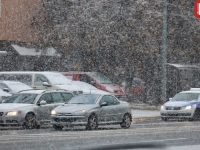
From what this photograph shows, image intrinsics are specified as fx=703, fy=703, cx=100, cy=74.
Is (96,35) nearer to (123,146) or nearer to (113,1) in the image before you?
(113,1)

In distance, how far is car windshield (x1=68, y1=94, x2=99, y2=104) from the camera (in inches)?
955

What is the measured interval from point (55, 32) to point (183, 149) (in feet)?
105

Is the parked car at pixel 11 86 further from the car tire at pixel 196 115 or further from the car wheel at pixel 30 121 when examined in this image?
the car tire at pixel 196 115

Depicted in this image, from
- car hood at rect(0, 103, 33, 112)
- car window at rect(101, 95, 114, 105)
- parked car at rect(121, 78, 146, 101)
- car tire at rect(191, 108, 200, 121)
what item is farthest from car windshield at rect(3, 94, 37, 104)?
parked car at rect(121, 78, 146, 101)

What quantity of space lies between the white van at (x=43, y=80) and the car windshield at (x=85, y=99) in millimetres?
8080

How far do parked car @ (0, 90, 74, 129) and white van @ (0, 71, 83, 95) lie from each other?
722cm

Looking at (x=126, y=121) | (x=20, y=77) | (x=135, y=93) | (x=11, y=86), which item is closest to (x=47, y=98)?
(x=126, y=121)

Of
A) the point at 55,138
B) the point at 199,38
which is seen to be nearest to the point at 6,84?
the point at 55,138

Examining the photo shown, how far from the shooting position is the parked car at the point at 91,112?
22969mm

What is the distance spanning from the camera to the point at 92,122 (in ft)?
76.7

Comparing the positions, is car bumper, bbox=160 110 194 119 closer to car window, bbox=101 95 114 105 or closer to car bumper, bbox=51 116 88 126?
car window, bbox=101 95 114 105

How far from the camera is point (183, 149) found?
14531mm

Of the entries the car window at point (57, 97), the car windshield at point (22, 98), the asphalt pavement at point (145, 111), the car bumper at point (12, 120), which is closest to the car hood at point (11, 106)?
the car bumper at point (12, 120)

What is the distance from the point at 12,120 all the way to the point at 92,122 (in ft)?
8.86
